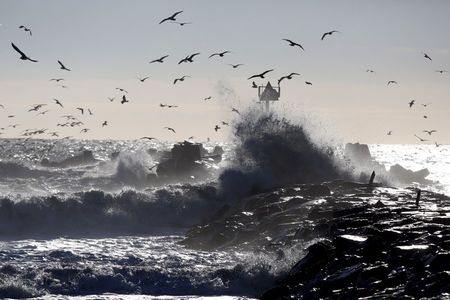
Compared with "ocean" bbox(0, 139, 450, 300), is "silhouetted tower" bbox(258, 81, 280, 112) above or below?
above

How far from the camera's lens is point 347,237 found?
1856 cm

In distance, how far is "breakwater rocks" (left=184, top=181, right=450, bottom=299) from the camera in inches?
617

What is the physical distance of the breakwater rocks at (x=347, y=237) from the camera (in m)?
15.7

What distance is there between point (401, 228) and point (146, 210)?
765 inches

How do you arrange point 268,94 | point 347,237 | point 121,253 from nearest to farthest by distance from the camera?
point 347,237, point 121,253, point 268,94

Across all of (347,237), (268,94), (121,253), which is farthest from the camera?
(268,94)

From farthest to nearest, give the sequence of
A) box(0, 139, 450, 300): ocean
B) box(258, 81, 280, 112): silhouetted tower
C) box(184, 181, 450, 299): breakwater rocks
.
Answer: box(258, 81, 280, 112): silhouetted tower
box(0, 139, 450, 300): ocean
box(184, 181, 450, 299): breakwater rocks

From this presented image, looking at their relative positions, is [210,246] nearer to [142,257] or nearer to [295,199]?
[142,257]

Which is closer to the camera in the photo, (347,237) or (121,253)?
(347,237)

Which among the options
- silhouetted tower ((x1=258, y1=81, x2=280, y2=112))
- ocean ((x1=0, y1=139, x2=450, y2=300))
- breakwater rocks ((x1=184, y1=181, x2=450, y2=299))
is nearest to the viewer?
breakwater rocks ((x1=184, y1=181, x2=450, y2=299))

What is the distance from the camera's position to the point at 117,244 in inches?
1116

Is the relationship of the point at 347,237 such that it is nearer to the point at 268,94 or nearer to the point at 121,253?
the point at 121,253

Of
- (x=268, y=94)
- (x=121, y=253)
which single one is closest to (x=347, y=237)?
(x=121, y=253)

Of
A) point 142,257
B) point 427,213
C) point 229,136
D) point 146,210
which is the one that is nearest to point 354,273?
point 427,213
